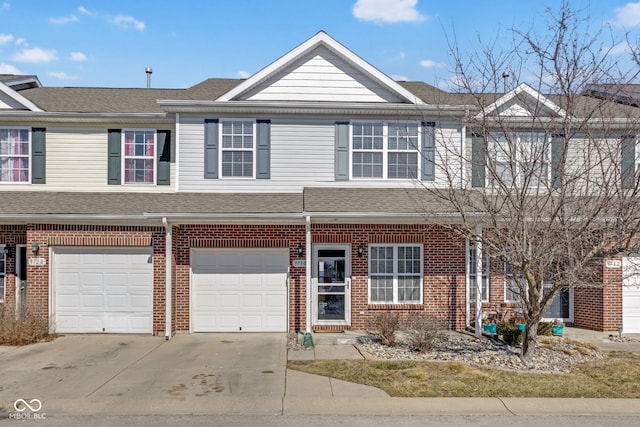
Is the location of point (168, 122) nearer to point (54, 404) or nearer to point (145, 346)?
point (145, 346)

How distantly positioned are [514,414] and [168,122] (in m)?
10.8

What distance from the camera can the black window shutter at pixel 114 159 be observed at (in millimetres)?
13289

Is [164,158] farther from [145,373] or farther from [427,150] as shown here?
[427,150]

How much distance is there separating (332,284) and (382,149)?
3822mm

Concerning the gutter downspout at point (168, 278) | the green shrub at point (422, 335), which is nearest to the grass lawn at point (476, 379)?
the green shrub at point (422, 335)

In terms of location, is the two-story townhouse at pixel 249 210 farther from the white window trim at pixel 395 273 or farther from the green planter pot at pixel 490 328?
the green planter pot at pixel 490 328

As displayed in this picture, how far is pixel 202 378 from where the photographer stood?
831 centimetres

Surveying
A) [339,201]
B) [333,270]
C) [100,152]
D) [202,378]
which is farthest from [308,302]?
[100,152]

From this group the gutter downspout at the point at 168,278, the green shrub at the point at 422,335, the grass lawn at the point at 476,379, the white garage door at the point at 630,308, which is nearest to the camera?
the grass lawn at the point at 476,379

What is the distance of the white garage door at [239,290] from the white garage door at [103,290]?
1.21 meters

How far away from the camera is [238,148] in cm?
1293

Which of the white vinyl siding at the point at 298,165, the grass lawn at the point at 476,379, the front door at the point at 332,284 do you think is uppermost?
the white vinyl siding at the point at 298,165

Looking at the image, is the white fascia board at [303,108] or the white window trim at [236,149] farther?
the white window trim at [236,149]

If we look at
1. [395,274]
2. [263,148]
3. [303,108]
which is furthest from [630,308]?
[263,148]
